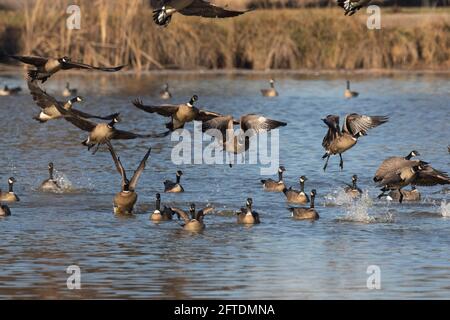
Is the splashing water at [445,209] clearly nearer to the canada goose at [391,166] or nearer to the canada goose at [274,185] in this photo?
the canada goose at [391,166]

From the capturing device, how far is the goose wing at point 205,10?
16.0m

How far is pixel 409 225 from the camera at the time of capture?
1952 cm

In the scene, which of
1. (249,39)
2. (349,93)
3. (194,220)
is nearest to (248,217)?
(194,220)

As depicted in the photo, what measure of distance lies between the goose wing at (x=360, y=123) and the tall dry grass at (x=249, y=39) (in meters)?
24.4

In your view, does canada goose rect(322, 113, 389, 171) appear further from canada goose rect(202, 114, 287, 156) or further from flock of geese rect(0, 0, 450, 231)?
canada goose rect(202, 114, 287, 156)

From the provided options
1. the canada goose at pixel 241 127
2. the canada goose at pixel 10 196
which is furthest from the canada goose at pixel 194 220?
the canada goose at pixel 10 196

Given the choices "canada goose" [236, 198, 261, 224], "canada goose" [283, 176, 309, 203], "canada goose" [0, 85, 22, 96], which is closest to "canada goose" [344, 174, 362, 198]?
"canada goose" [283, 176, 309, 203]

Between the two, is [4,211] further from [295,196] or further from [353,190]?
[353,190]

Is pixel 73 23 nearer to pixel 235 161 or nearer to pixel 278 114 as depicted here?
pixel 278 114

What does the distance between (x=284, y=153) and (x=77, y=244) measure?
11.6 metres

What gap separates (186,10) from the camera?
52.5 feet

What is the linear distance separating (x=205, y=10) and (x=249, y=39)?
29920 millimetres

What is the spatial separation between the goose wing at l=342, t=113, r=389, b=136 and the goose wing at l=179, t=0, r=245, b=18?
158 inches
